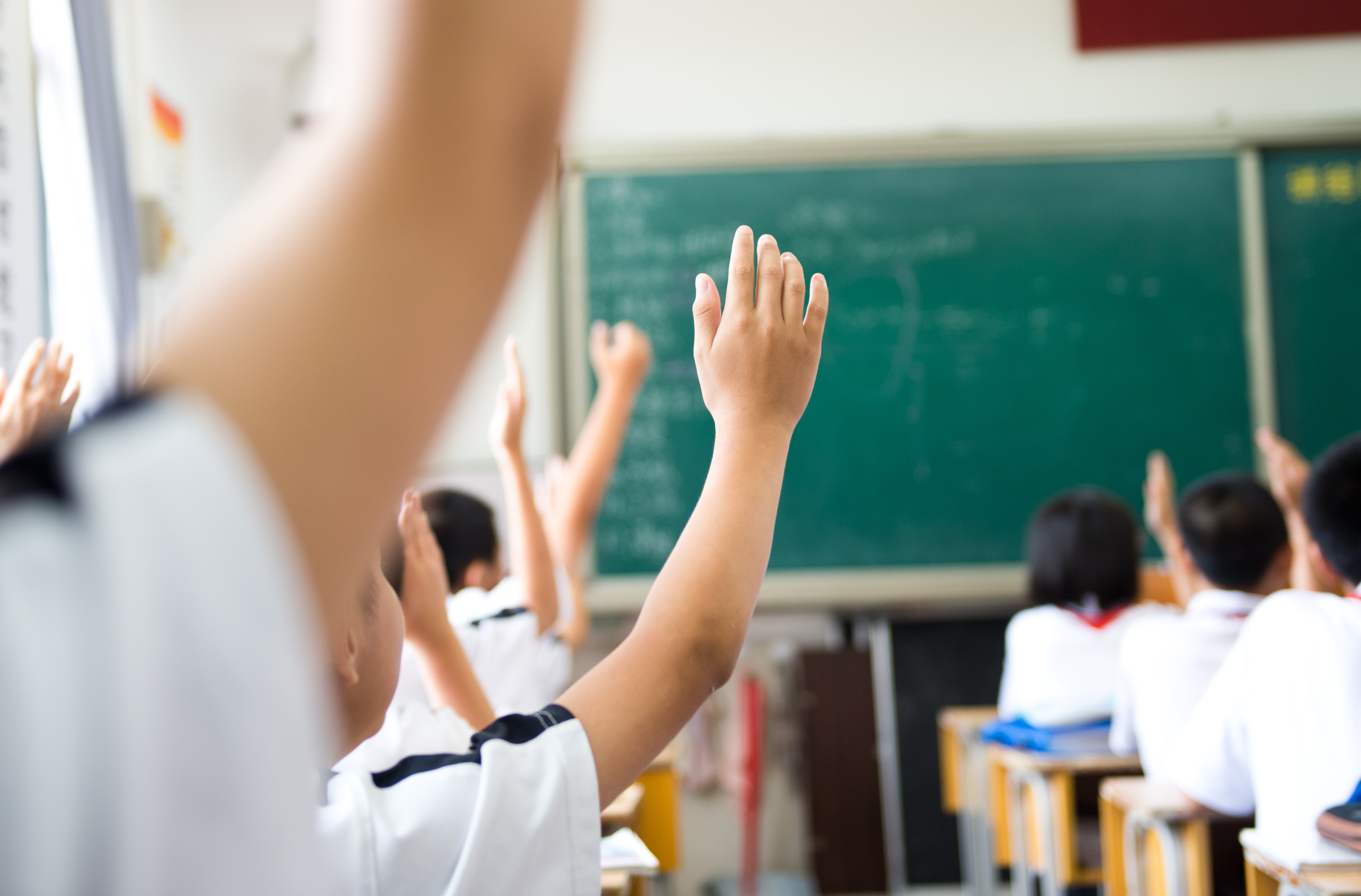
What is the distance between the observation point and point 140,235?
362 cm

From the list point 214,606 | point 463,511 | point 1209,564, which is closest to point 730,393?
point 214,606

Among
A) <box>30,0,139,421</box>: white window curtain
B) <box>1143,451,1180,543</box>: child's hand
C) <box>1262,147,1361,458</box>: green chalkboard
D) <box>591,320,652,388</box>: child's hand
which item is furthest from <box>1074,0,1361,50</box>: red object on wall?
<box>30,0,139,421</box>: white window curtain

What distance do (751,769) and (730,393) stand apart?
3872 millimetres

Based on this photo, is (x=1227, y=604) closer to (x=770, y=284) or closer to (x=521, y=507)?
(x=521, y=507)

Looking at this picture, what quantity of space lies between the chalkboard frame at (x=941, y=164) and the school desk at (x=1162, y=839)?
6.44ft

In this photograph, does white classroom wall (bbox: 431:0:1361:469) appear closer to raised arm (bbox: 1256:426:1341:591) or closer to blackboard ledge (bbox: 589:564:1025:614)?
blackboard ledge (bbox: 589:564:1025:614)

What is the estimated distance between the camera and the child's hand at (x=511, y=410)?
1917mm

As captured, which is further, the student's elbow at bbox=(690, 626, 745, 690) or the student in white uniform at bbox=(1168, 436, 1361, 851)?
the student in white uniform at bbox=(1168, 436, 1361, 851)

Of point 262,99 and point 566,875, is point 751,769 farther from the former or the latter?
point 566,875

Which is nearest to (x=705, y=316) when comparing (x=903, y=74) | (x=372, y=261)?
(x=372, y=261)

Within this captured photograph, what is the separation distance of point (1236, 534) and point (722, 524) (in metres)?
2.35

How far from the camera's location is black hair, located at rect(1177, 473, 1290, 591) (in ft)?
8.58

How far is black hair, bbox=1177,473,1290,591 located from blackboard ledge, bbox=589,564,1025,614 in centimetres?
166

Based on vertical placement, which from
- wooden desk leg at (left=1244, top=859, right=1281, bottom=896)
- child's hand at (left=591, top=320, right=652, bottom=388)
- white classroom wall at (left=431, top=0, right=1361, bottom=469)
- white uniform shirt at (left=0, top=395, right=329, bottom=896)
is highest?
white classroom wall at (left=431, top=0, right=1361, bottom=469)
